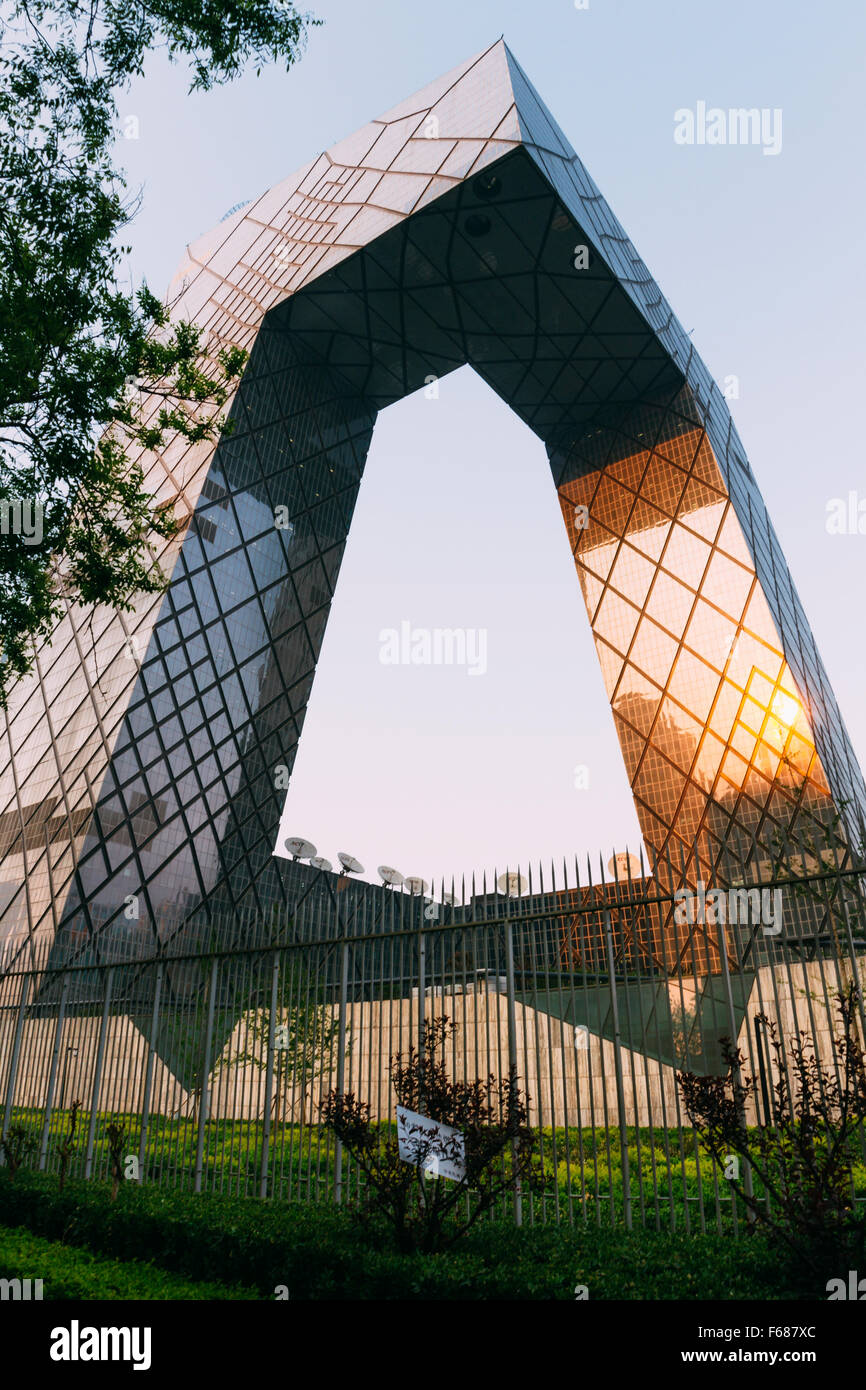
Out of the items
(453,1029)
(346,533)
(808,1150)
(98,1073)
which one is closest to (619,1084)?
(453,1029)

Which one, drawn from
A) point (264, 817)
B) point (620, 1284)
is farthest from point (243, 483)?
point (620, 1284)

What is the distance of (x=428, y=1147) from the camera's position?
21.7 feet

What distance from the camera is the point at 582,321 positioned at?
34.4 metres

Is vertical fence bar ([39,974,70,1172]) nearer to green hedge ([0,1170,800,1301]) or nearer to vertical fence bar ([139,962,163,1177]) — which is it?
vertical fence bar ([139,962,163,1177])

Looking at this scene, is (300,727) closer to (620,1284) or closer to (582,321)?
(582,321)

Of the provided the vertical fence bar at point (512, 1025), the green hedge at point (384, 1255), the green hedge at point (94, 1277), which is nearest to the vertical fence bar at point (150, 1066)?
the green hedge at point (384, 1255)

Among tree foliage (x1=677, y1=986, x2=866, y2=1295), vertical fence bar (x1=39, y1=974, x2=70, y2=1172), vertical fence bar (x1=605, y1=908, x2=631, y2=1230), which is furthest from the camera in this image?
vertical fence bar (x1=39, y1=974, x2=70, y2=1172)

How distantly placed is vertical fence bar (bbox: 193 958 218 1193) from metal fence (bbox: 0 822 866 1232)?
0.07ft

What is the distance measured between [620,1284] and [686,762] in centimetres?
3061

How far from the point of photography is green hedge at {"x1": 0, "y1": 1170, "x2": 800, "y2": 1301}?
543cm

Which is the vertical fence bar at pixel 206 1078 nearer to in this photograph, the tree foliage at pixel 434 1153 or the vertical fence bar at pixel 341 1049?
the vertical fence bar at pixel 341 1049

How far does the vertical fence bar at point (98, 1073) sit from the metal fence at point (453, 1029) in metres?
0.04

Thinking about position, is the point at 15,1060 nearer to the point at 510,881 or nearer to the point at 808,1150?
the point at 510,881

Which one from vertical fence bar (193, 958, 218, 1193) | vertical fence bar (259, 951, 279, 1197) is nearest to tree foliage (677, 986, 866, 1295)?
vertical fence bar (259, 951, 279, 1197)
